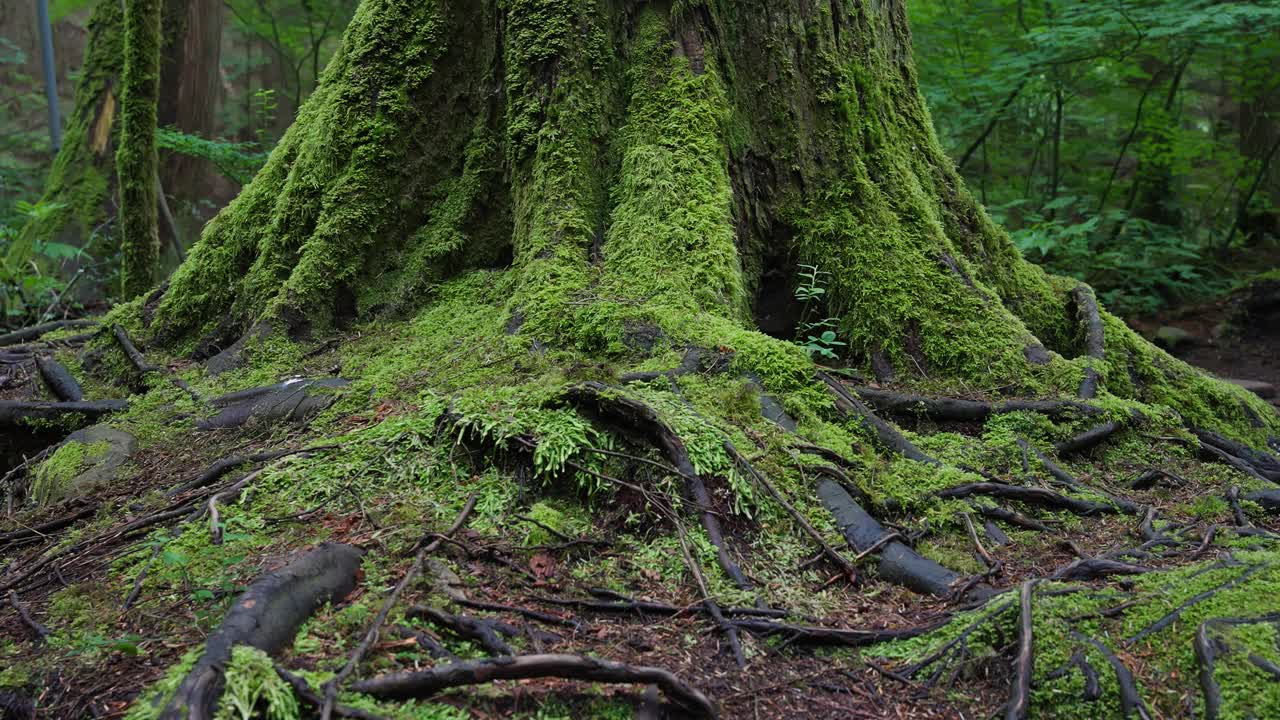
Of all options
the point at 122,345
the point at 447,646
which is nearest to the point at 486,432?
the point at 447,646

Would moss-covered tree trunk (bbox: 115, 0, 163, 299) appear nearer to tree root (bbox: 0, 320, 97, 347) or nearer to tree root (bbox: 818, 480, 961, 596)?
tree root (bbox: 0, 320, 97, 347)

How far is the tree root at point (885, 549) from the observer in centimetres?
302

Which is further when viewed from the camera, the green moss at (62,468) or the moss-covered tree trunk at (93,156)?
the moss-covered tree trunk at (93,156)

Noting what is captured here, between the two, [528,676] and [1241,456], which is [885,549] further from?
[1241,456]

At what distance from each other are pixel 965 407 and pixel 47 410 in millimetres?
5300

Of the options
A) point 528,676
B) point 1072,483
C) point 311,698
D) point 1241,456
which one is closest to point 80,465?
point 311,698

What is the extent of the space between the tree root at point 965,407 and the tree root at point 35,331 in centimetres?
591

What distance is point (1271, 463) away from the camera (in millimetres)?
4656

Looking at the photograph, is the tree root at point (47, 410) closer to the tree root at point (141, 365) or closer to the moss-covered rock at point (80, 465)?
the tree root at point (141, 365)

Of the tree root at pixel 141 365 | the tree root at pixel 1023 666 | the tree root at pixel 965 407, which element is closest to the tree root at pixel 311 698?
the tree root at pixel 1023 666

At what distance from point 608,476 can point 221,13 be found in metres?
12.8

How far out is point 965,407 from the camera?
4.36 metres

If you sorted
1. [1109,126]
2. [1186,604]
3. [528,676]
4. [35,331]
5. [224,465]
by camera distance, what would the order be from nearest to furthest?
[528,676]
[1186,604]
[224,465]
[35,331]
[1109,126]

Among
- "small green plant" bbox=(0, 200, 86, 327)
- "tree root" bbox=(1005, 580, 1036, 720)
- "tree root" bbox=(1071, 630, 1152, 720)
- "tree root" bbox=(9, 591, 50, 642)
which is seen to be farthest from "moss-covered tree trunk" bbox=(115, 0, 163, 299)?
"tree root" bbox=(1071, 630, 1152, 720)
